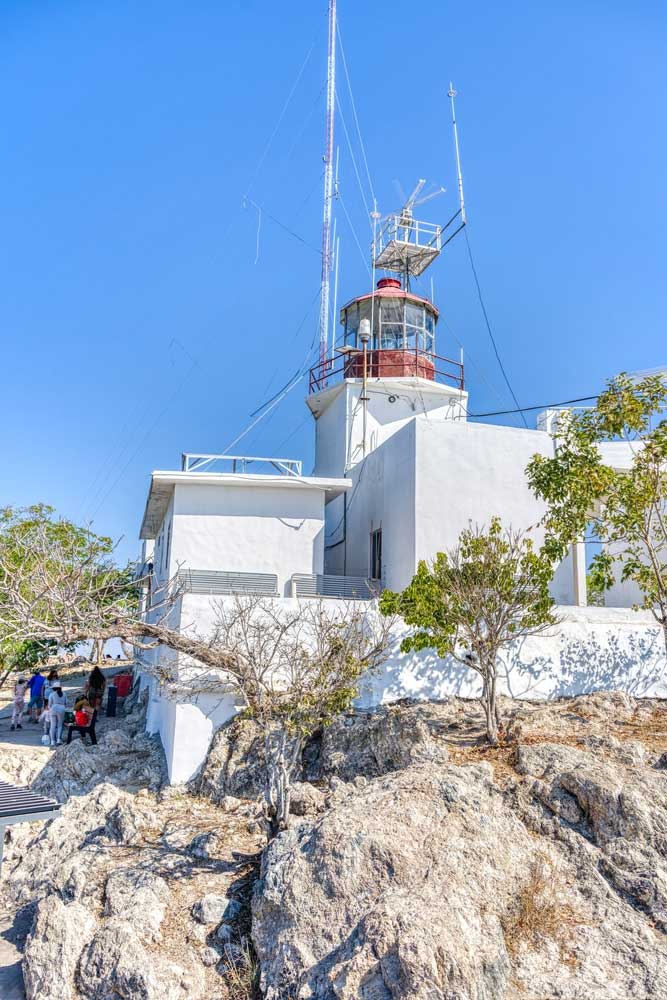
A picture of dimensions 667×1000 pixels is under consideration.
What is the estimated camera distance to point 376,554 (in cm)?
1973

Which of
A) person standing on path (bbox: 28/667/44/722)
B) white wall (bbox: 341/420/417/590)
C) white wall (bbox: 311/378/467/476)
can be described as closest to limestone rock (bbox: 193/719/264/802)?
white wall (bbox: 341/420/417/590)

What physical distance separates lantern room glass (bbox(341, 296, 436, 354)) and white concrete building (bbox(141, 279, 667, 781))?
39.3 inches

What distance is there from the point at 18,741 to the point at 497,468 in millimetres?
13341

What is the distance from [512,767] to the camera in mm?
10984

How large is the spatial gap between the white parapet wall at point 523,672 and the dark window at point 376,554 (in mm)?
4361

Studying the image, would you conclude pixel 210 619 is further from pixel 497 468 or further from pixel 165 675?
pixel 497 468

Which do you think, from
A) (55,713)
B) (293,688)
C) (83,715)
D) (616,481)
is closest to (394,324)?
(616,481)

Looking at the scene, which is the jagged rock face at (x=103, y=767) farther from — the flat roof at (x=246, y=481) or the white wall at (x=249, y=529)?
the flat roof at (x=246, y=481)

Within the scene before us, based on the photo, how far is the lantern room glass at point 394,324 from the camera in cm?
2530

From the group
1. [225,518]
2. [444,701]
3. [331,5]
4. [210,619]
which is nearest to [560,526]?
[444,701]

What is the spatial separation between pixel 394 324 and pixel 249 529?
10.3 metres

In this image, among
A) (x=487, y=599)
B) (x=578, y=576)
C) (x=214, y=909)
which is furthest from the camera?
(x=578, y=576)

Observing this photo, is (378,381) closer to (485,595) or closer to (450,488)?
(450,488)

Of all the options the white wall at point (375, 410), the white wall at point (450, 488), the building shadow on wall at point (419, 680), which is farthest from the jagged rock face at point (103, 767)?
the white wall at point (375, 410)
